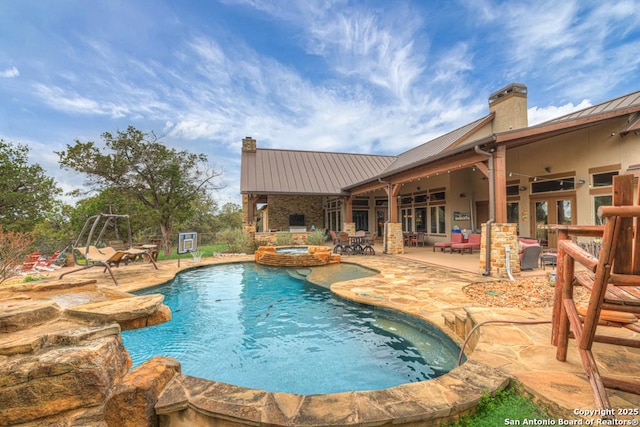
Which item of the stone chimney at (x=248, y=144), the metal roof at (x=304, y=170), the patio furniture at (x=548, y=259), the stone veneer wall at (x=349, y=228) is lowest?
the patio furniture at (x=548, y=259)

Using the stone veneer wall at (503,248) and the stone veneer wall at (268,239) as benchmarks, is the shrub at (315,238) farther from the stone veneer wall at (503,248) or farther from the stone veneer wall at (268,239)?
the stone veneer wall at (503,248)

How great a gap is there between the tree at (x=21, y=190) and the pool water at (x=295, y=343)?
45.6ft

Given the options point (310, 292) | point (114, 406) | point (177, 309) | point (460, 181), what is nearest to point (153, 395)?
point (114, 406)

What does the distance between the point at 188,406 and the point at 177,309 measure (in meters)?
4.31

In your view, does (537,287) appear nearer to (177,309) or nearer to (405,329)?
(405,329)

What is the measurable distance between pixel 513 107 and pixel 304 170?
11.4 m

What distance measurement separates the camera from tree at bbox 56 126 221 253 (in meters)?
12.1

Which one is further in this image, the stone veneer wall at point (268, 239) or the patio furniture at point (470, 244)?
the stone veneer wall at point (268, 239)

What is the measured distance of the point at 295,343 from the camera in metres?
4.06

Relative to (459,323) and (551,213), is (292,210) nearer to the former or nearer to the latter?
(551,213)

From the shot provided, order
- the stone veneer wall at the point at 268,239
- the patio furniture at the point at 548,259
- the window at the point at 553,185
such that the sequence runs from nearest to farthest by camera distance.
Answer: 1. the patio furniture at the point at 548,259
2. the window at the point at 553,185
3. the stone veneer wall at the point at 268,239

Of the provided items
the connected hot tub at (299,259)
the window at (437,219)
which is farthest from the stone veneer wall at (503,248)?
the window at (437,219)

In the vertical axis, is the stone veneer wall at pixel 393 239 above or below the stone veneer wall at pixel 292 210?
below

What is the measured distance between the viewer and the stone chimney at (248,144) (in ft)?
61.3
